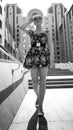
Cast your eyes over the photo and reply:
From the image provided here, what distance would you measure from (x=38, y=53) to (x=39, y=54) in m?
0.02

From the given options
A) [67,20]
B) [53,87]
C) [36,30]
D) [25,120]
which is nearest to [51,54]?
[36,30]

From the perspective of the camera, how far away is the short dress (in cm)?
247

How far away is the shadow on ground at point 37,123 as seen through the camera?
6.63ft

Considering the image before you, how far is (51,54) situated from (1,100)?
43.9 inches

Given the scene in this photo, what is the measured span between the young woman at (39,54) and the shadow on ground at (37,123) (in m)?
0.11

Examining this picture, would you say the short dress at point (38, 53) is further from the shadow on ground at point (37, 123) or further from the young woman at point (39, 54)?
the shadow on ground at point (37, 123)

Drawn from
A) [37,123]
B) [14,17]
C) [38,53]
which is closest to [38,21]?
[38,53]

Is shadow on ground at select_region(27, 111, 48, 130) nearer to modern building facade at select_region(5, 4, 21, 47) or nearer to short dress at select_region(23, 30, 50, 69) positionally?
short dress at select_region(23, 30, 50, 69)

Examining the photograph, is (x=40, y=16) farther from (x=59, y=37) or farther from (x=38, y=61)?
(x=59, y=37)

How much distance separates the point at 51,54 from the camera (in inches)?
102

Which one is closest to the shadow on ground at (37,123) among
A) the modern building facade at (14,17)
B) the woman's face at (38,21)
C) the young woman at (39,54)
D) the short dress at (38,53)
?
the young woman at (39,54)

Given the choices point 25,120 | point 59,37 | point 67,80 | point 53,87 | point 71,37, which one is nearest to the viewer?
point 25,120

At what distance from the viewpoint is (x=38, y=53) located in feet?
8.09

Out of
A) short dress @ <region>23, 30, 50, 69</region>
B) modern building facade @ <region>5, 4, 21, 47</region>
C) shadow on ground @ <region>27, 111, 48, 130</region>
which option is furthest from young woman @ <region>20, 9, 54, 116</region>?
modern building facade @ <region>5, 4, 21, 47</region>
